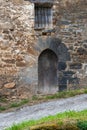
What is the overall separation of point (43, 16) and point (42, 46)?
1.04 metres

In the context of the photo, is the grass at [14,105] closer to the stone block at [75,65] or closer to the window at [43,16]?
the stone block at [75,65]

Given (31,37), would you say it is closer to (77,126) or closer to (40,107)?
(40,107)

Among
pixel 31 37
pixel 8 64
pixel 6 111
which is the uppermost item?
pixel 31 37

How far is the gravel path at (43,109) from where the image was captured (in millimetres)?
9545

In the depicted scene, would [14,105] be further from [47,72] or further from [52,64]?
[52,64]

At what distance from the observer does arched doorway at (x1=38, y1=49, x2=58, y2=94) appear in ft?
44.2

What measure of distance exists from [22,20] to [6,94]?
94.1 inches

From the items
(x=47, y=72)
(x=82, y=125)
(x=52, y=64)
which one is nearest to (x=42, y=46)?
(x=52, y=64)

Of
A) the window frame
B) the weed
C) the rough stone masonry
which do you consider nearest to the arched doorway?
the rough stone masonry

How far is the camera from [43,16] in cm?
1347

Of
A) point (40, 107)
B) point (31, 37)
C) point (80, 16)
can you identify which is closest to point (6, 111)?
point (40, 107)

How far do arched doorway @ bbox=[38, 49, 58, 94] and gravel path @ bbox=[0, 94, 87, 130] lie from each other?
2.08m

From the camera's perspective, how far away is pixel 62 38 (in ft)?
43.6

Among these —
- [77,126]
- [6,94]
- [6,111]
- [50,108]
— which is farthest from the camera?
[6,94]
